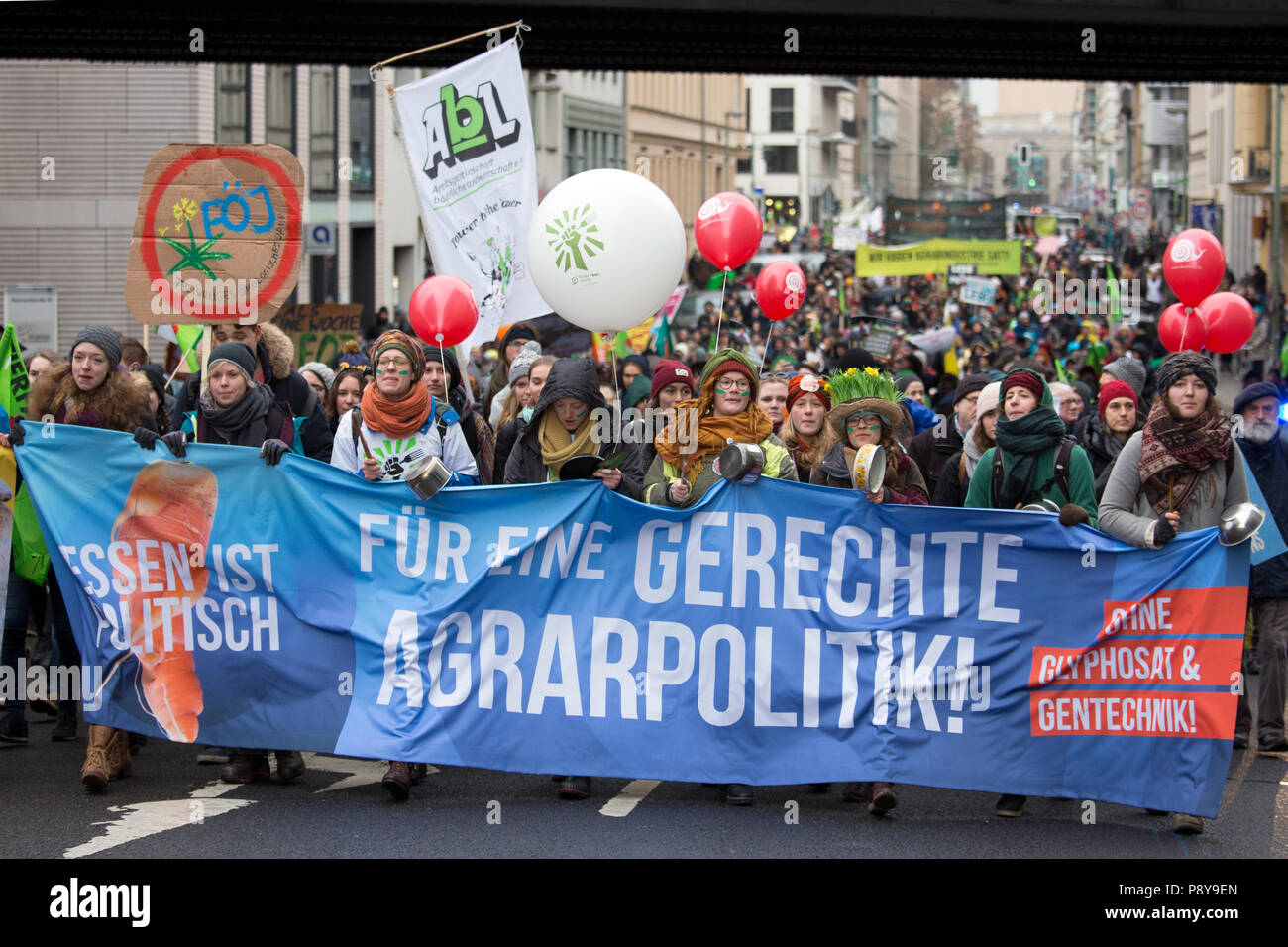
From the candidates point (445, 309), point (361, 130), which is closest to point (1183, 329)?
point (445, 309)

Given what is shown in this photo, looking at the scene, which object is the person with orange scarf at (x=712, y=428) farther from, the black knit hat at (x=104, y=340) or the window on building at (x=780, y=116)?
the window on building at (x=780, y=116)

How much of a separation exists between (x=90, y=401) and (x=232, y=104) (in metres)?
20.6

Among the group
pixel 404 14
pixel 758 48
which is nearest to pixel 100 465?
pixel 404 14

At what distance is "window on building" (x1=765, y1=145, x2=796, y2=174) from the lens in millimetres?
110875

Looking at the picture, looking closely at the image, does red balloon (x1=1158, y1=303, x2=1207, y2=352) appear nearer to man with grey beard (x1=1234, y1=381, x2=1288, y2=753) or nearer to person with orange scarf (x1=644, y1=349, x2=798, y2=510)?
man with grey beard (x1=1234, y1=381, x2=1288, y2=753)

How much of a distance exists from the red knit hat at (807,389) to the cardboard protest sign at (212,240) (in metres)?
2.66

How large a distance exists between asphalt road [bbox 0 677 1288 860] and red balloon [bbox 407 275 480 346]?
3269 millimetres

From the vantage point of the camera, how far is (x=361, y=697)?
708 cm

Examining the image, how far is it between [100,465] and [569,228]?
2424 mm

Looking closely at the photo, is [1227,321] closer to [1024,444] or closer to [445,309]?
[1024,444]

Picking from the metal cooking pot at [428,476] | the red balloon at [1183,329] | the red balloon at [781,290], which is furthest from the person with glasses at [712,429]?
the red balloon at [781,290]

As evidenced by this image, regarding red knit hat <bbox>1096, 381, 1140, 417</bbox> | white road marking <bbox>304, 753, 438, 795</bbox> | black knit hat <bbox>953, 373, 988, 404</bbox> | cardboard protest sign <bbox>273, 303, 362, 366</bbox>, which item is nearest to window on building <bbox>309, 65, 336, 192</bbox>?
cardboard protest sign <bbox>273, 303, 362, 366</bbox>

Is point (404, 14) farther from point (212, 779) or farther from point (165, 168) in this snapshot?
point (212, 779)

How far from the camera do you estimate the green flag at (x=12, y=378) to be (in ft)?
26.3
